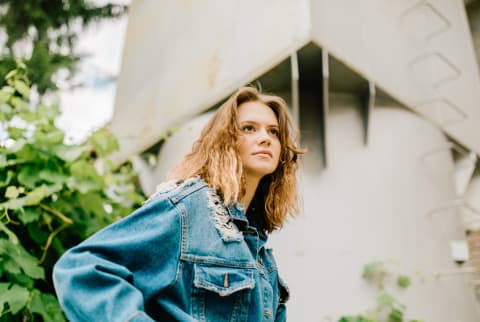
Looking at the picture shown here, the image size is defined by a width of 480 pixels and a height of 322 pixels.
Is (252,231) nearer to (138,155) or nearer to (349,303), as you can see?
(349,303)

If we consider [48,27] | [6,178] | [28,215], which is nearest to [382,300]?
[28,215]

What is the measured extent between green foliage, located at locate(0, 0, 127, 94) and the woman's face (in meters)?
5.17

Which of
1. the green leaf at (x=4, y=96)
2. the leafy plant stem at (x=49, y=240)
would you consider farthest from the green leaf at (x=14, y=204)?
the green leaf at (x=4, y=96)

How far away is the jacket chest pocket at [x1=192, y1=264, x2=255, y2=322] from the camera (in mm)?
1205

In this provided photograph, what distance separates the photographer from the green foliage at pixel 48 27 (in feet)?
20.4

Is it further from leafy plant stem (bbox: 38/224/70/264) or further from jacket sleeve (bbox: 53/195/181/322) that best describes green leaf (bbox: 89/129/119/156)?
jacket sleeve (bbox: 53/195/181/322)

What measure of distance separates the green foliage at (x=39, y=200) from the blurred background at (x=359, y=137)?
0.15ft

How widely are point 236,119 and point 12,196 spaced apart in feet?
3.81

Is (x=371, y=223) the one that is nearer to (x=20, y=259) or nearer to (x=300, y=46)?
(x=300, y=46)

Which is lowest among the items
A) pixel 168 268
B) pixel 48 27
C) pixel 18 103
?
→ pixel 168 268

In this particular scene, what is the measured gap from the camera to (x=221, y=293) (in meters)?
1.24

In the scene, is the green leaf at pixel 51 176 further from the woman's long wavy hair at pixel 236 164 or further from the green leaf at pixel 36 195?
the woman's long wavy hair at pixel 236 164

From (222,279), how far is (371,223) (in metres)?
1.76

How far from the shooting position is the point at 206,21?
3627 millimetres
